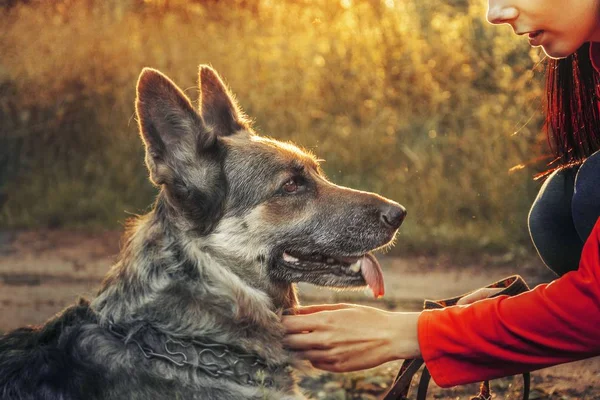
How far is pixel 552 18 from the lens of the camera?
8.52ft

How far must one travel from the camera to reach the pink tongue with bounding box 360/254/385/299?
312cm

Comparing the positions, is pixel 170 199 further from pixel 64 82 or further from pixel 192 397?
pixel 64 82

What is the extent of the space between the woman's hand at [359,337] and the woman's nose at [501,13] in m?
0.99

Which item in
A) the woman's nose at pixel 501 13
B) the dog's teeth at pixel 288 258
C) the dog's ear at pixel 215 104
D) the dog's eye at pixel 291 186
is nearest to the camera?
the woman's nose at pixel 501 13

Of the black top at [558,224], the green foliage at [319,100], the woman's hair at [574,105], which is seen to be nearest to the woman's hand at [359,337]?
the black top at [558,224]

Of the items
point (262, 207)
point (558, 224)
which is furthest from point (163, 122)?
point (558, 224)

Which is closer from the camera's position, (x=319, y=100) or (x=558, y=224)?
(x=558, y=224)

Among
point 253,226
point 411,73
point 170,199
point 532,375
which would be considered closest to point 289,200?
point 253,226

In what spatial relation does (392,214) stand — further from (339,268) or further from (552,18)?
(552,18)

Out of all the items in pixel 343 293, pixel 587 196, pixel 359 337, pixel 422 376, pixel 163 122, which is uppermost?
pixel 163 122

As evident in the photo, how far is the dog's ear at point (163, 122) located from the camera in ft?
9.19

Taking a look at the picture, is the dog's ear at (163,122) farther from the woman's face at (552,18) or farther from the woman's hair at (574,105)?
the woman's hair at (574,105)

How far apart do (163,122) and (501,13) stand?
3.84 ft

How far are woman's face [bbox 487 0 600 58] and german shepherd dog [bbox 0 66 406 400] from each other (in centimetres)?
87
